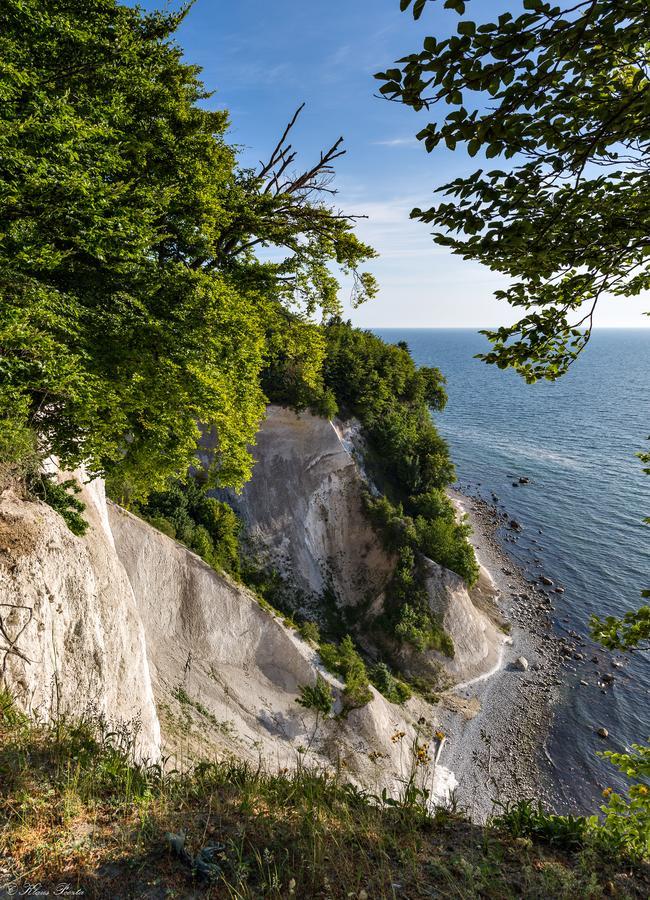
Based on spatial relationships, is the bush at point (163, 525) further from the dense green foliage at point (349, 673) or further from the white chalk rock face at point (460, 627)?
the white chalk rock face at point (460, 627)

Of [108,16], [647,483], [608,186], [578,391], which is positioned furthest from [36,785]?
[578,391]

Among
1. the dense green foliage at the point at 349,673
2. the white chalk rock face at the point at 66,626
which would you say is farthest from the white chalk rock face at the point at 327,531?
the white chalk rock face at the point at 66,626

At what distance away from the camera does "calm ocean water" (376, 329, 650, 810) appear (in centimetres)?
2705

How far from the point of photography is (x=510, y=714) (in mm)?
27828

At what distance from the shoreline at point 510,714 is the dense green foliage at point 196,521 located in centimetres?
1773

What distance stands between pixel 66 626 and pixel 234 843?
25.2 ft

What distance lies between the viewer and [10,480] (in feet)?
32.7

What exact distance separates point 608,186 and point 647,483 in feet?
240

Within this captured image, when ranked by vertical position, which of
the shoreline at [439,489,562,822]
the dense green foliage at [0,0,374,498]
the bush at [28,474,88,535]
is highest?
the dense green foliage at [0,0,374,498]

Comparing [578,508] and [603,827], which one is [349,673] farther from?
[578,508]

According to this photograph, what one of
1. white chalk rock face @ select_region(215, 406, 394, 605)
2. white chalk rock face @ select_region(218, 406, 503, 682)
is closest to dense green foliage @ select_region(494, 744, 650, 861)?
white chalk rock face @ select_region(218, 406, 503, 682)

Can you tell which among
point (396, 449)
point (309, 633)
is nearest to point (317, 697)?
point (309, 633)

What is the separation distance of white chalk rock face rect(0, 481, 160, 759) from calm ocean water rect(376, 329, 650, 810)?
2563 centimetres

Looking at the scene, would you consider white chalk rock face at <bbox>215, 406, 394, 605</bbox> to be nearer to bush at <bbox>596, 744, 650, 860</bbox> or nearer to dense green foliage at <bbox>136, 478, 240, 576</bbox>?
dense green foliage at <bbox>136, 478, 240, 576</bbox>
